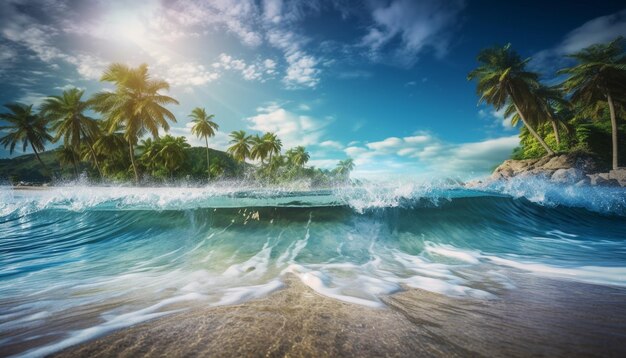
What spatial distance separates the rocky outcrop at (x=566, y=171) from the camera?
1989 cm

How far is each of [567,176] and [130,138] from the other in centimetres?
4299

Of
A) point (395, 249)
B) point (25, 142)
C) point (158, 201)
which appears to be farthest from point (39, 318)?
point (25, 142)

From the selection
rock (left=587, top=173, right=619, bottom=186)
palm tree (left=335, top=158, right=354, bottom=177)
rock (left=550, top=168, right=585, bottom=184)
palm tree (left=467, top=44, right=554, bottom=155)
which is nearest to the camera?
rock (left=587, top=173, right=619, bottom=186)

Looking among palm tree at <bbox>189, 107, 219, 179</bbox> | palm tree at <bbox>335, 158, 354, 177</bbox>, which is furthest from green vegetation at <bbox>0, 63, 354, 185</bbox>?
palm tree at <bbox>335, 158, 354, 177</bbox>

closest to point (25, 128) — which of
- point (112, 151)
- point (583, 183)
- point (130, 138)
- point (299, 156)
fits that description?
point (112, 151)

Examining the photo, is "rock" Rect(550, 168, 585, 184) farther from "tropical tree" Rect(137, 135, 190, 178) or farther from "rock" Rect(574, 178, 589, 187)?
"tropical tree" Rect(137, 135, 190, 178)

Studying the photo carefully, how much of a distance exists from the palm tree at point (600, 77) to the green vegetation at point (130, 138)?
42.1 m

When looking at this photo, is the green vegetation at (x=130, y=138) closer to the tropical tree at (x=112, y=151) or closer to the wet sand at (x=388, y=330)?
the tropical tree at (x=112, y=151)

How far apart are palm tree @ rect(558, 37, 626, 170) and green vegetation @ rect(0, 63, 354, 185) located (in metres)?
42.1

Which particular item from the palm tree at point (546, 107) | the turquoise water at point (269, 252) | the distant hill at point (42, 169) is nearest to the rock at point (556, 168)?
the palm tree at point (546, 107)

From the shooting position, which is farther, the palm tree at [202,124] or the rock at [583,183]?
the palm tree at [202,124]

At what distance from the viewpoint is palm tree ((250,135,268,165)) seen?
54625 mm

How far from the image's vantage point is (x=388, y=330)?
6.06 feet

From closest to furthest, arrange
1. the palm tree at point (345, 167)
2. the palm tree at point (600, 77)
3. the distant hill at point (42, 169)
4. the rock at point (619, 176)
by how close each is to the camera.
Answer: the rock at point (619, 176), the palm tree at point (600, 77), the distant hill at point (42, 169), the palm tree at point (345, 167)
